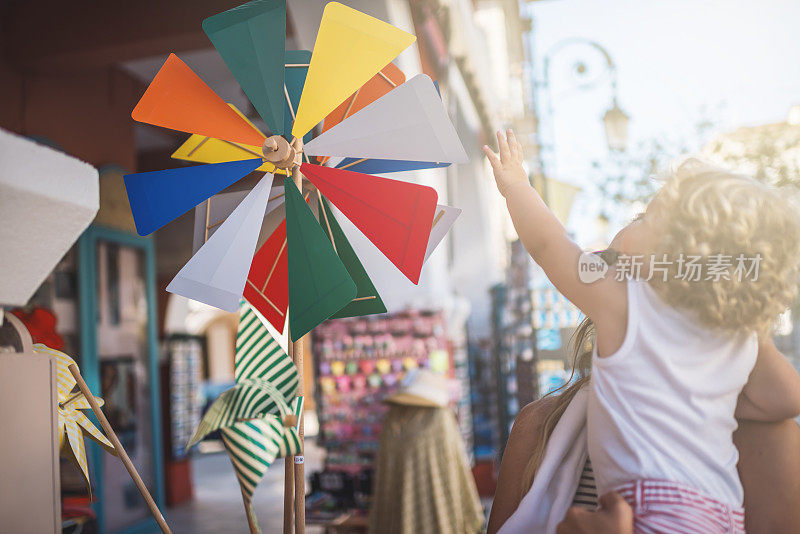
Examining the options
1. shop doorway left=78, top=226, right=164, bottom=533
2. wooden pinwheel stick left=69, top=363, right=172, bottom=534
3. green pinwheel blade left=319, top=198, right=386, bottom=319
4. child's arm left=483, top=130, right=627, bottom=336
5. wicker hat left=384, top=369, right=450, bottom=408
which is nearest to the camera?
child's arm left=483, top=130, right=627, bottom=336

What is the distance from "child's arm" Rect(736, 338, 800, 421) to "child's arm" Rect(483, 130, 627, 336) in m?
0.30

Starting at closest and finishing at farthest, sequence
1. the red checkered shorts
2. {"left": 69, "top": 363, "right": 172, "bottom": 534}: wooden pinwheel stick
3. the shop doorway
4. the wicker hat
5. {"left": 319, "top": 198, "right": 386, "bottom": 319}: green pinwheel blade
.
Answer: the red checkered shorts < {"left": 69, "top": 363, "right": 172, "bottom": 534}: wooden pinwheel stick < {"left": 319, "top": 198, "right": 386, "bottom": 319}: green pinwheel blade < the wicker hat < the shop doorway

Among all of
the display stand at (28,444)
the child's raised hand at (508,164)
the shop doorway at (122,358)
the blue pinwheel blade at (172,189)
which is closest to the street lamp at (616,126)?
the shop doorway at (122,358)

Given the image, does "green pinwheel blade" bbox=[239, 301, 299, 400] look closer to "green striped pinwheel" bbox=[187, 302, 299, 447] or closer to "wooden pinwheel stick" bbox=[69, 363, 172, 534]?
"green striped pinwheel" bbox=[187, 302, 299, 447]

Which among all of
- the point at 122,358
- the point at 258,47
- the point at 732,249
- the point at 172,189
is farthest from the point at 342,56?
the point at 122,358

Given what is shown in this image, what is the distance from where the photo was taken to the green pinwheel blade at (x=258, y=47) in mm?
1284

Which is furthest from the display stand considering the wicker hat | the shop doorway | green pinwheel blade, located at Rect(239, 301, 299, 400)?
the shop doorway

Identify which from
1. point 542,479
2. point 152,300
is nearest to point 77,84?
point 152,300

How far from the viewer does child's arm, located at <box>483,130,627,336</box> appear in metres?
1.13

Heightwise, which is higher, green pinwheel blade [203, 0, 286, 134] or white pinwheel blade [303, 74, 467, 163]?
green pinwheel blade [203, 0, 286, 134]

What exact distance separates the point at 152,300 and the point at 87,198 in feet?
19.7

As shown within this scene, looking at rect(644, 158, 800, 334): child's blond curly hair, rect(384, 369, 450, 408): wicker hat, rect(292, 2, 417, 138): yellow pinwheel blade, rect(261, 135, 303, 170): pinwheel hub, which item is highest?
rect(292, 2, 417, 138): yellow pinwheel blade

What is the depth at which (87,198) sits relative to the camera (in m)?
1.13

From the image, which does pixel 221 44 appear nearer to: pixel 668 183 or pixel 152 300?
pixel 668 183
